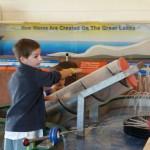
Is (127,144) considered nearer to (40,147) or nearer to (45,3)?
(40,147)

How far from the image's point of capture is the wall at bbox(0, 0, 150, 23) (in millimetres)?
4281

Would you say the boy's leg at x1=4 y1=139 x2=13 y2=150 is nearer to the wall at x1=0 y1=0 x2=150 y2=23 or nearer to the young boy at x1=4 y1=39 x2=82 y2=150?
the young boy at x1=4 y1=39 x2=82 y2=150

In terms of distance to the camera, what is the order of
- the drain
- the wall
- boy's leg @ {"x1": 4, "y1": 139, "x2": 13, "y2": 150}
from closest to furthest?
1. the drain
2. boy's leg @ {"x1": 4, "y1": 139, "x2": 13, "y2": 150}
3. the wall

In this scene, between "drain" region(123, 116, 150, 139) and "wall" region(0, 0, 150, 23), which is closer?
"drain" region(123, 116, 150, 139)

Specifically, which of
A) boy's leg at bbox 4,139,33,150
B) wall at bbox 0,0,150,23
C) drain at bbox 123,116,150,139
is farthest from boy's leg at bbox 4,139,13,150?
wall at bbox 0,0,150,23

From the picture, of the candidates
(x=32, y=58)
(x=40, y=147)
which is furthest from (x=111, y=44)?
(x=40, y=147)

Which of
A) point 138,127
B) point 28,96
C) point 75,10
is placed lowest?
point 138,127

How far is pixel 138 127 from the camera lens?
184cm

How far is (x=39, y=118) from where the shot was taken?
6.21ft

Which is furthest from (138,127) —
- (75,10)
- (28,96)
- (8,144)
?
(75,10)

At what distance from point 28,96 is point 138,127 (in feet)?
2.29

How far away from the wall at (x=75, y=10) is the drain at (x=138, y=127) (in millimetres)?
2501

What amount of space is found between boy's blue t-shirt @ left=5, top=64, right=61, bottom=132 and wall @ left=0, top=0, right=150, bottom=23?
2689 mm

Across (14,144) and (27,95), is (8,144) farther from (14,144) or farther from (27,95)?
(27,95)
